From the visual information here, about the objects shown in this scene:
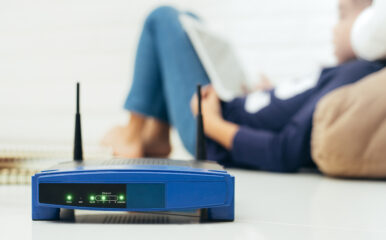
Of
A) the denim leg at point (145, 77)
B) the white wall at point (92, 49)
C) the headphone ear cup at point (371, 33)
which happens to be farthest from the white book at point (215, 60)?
the white wall at point (92, 49)

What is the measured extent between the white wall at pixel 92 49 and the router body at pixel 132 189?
1.82 metres

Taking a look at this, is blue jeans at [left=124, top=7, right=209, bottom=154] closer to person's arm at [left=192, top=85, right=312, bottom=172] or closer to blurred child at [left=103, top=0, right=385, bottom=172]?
blurred child at [left=103, top=0, right=385, bottom=172]

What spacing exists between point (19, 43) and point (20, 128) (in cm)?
A: 57

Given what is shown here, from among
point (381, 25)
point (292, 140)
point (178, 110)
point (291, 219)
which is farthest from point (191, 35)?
point (291, 219)

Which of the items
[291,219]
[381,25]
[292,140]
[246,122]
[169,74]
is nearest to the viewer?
[291,219]

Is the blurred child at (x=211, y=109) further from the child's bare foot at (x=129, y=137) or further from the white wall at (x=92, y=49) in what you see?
the white wall at (x=92, y=49)

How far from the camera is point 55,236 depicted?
46 cm

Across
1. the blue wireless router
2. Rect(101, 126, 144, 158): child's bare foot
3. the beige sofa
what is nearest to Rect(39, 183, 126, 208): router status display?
the blue wireless router

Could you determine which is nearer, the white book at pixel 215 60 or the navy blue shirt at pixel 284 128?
the navy blue shirt at pixel 284 128

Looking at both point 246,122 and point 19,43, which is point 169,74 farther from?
point 19,43

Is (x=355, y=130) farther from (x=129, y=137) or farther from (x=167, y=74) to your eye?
(x=129, y=137)

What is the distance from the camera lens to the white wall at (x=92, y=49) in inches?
88.1

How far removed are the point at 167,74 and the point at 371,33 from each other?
67cm

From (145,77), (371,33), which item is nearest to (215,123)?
(145,77)
